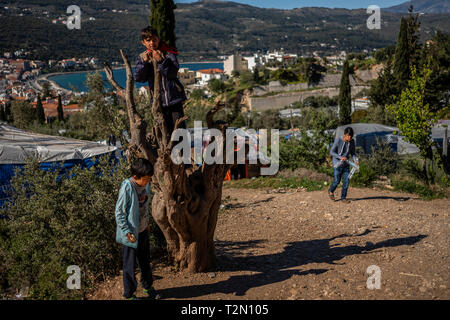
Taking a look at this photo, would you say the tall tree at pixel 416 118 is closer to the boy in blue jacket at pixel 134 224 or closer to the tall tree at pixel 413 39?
the boy in blue jacket at pixel 134 224

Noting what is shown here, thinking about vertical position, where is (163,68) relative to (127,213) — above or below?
above

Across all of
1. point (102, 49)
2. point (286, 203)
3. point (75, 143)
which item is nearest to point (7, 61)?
point (102, 49)

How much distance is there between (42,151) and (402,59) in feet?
106

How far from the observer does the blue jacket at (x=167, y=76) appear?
4.38m

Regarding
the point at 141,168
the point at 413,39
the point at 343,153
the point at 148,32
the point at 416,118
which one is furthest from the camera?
the point at 413,39

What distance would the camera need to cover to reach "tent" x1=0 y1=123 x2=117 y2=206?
432 inches

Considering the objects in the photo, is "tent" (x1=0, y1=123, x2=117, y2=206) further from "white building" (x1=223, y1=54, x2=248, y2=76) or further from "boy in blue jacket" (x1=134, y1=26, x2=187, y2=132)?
"white building" (x1=223, y1=54, x2=248, y2=76)

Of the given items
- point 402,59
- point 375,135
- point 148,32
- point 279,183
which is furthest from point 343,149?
point 402,59

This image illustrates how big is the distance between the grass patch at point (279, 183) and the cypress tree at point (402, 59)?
86.8 feet

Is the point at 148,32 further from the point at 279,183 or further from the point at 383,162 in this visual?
the point at 383,162

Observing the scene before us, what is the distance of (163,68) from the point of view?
14.4 ft

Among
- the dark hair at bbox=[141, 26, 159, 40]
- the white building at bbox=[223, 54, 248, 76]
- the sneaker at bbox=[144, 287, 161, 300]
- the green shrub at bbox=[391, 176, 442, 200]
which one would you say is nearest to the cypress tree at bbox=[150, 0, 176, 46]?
the green shrub at bbox=[391, 176, 442, 200]

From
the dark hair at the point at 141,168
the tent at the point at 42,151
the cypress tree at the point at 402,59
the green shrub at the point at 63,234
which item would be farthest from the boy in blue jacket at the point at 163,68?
the cypress tree at the point at 402,59

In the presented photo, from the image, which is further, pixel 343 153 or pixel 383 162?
pixel 383 162
